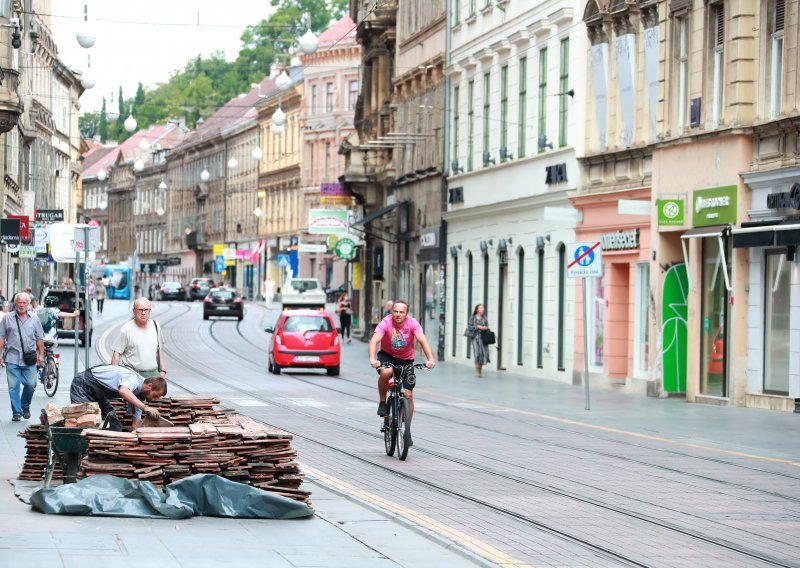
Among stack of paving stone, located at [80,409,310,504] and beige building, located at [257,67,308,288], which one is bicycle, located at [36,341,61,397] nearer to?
stack of paving stone, located at [80,409,310,504]

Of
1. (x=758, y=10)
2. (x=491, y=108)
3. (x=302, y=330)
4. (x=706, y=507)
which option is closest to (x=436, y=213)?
(x=491, y=108)

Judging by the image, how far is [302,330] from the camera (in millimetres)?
41844

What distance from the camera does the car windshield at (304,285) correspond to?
8656cm

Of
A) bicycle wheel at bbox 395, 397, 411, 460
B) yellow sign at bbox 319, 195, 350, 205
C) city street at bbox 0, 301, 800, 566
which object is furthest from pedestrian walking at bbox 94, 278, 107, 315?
bicycle wheel at bbox 395, 397, 411, 460

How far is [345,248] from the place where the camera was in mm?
65875

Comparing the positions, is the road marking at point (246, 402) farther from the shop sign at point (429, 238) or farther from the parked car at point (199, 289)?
the parked car at point (199, 289)

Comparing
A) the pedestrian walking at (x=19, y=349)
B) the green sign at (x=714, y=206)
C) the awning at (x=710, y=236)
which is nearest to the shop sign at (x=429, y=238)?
the awning at (x=710, y=236)

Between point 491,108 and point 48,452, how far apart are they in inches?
1300

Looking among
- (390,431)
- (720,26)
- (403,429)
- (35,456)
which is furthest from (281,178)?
(35,456)

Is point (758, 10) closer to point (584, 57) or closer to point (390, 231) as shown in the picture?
point (584, 57)

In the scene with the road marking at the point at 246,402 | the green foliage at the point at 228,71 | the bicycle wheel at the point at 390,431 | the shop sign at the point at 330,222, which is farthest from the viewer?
the green foliage at the point at 228,71

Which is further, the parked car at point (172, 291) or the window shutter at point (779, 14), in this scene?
the parked car at point (172, 291)

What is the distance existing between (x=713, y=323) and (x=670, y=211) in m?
2.14

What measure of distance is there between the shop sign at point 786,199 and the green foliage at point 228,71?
88.3 meters
